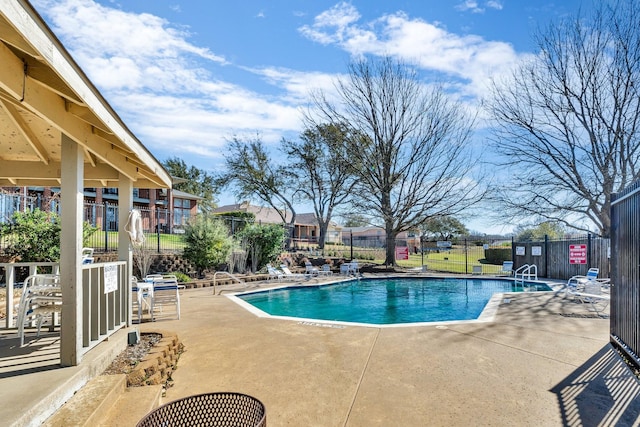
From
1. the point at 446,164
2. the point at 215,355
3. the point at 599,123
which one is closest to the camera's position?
the point at 215,355

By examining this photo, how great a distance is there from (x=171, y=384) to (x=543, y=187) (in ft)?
65.1

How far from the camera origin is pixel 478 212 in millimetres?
19859

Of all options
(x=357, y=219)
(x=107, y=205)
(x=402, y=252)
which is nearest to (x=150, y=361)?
(x=107, y=205)

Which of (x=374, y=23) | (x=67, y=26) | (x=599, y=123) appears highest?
(x=374, y=23)

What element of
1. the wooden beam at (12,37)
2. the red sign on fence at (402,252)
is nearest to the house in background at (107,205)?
the wooden beam at (12,37)

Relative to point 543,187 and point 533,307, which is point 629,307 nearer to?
point 533,307

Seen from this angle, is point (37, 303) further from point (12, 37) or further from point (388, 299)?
point (388, 299)

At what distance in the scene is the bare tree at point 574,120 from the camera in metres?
15.5

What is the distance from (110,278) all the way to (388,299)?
29.6ft

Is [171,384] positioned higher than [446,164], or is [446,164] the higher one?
[446,164]

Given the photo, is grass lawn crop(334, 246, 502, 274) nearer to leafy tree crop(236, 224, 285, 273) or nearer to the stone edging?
leafy tree crop(236, 224, 285, 273)

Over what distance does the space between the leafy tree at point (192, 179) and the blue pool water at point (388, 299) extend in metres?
29.8

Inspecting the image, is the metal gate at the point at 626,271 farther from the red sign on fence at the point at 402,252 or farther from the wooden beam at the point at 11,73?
the red sign on fence at the point at 402,252

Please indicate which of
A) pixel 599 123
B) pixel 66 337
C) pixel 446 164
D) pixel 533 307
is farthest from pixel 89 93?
pixel 599 123
